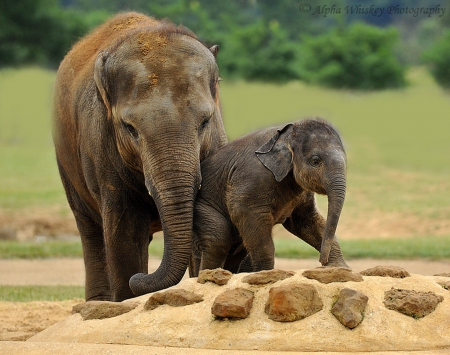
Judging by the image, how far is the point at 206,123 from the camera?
775cm

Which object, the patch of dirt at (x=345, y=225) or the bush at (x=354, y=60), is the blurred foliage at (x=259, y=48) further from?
the patch of dirt at (x=345, y=225)

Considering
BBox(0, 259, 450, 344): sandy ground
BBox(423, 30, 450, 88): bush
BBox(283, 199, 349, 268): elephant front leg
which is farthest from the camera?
BBox(423, 30, 450, 88): bush

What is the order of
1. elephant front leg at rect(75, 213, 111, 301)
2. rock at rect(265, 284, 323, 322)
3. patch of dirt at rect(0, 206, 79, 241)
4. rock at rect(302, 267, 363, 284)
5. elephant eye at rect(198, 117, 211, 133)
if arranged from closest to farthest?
rock at rect(265, 284, 323, 322) < rock at rect(302, 267, 363, 284) < elephant eye at rect(198, 117, 211, 133) < elephant front leg at rect(75, 213, 111, 301) < patch of dirt at rect(0, 206, 79, 241)

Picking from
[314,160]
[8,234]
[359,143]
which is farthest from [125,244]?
[359,143]

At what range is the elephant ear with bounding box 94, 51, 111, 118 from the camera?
7953 mm

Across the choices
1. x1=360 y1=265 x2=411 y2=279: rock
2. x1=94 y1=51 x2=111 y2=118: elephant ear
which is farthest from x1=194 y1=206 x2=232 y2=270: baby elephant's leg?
x1=360 y1=265 x2=411 y2=279: rock

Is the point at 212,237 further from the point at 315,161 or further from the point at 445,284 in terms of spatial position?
the point at 445,284

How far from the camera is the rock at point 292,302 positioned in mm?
6469

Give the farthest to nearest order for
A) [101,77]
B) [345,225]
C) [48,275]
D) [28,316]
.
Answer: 1. [345,225]
2. [48,275]
3. [28,316]
4. [101,77]

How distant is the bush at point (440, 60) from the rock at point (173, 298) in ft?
91.2

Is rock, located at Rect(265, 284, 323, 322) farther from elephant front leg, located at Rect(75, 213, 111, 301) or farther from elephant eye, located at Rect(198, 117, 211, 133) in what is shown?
elephant front leg, located at Rect(75, 213, 111, 301)

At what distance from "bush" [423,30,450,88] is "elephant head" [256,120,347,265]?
2653 centimetres

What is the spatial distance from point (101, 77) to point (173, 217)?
4.51 feet

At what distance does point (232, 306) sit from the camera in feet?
21.4
